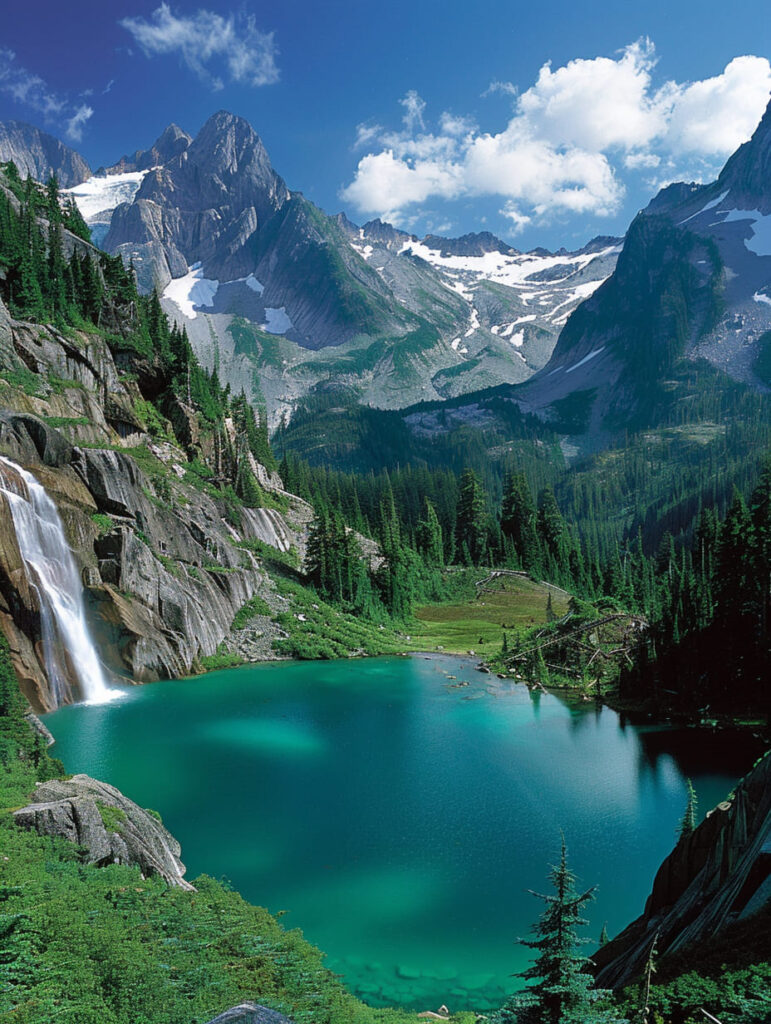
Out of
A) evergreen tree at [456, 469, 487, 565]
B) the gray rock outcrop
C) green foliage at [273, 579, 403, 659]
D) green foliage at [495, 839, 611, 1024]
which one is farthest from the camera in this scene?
evergreen tree at [456, 469, 487, 565]

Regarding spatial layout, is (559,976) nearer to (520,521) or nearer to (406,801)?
(406,801)

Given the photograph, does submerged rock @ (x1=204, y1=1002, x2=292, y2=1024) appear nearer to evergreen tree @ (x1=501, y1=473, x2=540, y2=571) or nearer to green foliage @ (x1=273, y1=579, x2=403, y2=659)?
green foliage @ (x1=273, y1=579, x2=403, y2=659)

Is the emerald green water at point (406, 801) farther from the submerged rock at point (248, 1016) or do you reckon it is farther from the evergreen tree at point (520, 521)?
the evergreen tree at point (520, 521)

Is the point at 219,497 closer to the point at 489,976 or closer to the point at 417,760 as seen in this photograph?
the point at 417,760

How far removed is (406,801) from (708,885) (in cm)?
1438

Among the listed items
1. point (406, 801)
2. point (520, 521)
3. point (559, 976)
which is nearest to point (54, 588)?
point (406, 801)

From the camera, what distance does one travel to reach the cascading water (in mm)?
36938

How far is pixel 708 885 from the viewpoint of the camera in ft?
44.0

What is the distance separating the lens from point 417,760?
31.1 m

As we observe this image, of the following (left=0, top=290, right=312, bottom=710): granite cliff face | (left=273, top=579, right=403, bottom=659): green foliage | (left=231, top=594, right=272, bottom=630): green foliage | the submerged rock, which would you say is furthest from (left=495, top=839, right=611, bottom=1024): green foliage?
(left=231, top=594, right=272, bottom=630): green foliage

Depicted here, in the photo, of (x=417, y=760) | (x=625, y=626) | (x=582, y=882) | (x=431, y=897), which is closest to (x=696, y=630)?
(x=625, y=626)

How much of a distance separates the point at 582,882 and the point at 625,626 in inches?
1443

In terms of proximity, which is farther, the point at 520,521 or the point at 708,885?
the point at 520,521

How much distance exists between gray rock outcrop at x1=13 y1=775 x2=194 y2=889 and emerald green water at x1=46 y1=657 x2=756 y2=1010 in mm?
2843
